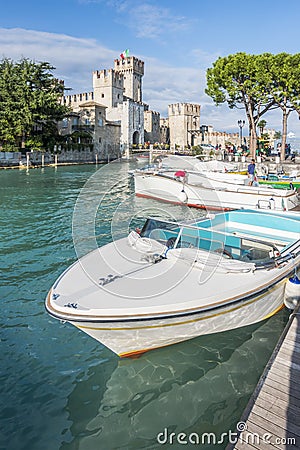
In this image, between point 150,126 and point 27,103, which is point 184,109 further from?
point 27,103

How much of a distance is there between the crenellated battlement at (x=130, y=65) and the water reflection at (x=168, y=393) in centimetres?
6861

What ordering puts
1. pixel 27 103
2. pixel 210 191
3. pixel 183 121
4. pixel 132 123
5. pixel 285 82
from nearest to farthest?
pixel 210 191 < pixel 285 82 < pixel 27 103 < pixel 132 123 < pixel 183 121

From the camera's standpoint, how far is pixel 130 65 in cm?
6569

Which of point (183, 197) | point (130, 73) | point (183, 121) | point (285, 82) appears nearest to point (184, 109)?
point (183, 121)

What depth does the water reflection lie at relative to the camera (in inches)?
143

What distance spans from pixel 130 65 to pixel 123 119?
1401 centimetres

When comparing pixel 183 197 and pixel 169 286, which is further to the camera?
pixel 183 197

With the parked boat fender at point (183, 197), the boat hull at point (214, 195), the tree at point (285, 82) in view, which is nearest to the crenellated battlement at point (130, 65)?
the tree at point (285, 82)

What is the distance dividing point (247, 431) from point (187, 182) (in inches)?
551

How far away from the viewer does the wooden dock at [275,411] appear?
2.84m

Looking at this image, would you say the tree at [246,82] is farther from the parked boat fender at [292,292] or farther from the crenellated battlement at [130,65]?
the crenellated battlement at [130,65]

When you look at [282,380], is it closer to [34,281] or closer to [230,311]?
[230,311]

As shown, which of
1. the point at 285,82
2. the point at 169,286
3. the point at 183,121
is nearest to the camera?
the point at 169,286

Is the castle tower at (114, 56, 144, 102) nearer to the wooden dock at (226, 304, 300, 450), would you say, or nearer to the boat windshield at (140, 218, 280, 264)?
the boat windshield at (140, 218, 280, 264)
